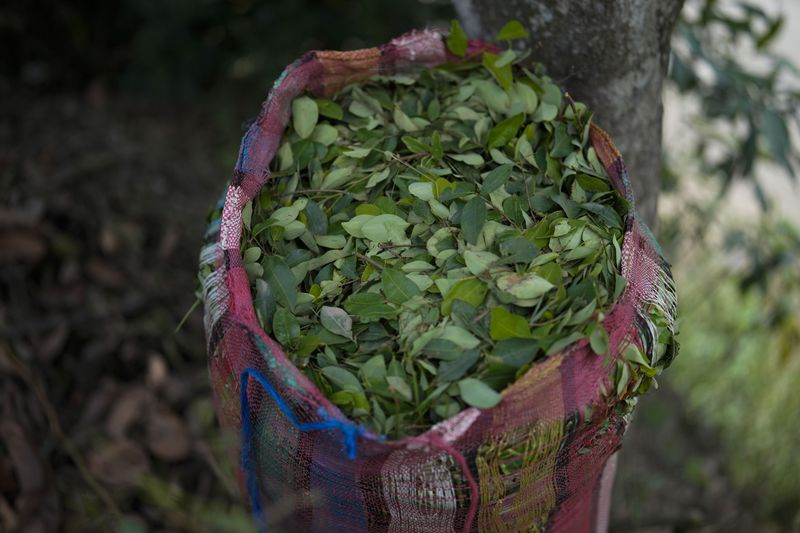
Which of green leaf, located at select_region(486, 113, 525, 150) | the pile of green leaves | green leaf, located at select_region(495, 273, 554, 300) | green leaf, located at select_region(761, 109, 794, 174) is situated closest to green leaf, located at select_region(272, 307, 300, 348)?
the pile of green leaves

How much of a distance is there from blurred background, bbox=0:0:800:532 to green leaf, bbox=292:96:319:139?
1.01 feet

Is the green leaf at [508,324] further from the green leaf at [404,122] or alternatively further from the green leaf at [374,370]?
the green leaf at [404,122]

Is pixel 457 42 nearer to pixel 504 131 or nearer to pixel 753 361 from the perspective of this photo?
pixel 504 131

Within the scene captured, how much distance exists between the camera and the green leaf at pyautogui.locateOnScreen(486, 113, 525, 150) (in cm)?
82

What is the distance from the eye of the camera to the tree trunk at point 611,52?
0.90 metres

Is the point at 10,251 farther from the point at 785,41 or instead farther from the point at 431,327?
the point at 785,41

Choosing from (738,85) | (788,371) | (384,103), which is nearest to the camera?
(384,103)

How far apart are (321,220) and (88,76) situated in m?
1.64

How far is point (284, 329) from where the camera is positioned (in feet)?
2.35

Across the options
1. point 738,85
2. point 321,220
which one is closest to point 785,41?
point 738,85

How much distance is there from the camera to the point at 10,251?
144cm

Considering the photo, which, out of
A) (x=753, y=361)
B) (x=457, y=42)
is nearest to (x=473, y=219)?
(x=457, y=42)

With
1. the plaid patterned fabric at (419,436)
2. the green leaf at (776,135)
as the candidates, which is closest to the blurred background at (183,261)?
the green leaf at (776,135)

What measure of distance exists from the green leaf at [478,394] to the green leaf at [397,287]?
0.11 meters
